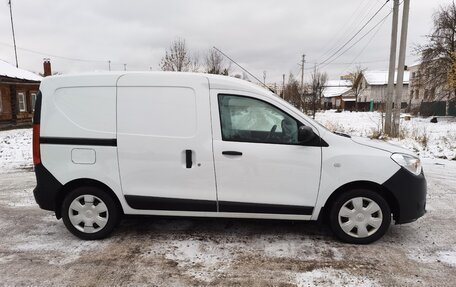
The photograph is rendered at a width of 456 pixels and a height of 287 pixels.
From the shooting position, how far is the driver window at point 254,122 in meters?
3.94

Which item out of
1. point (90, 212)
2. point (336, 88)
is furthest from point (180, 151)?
point (336, 88)

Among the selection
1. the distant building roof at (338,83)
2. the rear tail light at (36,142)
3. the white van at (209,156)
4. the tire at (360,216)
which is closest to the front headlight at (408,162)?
the white van at (209,156)

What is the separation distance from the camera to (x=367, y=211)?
394cm

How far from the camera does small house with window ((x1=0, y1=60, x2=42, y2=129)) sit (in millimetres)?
24625

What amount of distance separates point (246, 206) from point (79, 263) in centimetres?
190

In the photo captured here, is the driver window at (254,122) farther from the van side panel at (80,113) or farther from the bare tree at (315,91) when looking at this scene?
the bare tree at (315,91)

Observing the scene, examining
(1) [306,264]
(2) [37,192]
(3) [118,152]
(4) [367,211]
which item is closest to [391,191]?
(4) [367,211]

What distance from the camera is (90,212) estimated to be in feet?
13.6

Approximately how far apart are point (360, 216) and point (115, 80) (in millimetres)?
3258

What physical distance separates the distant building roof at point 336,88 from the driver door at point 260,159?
87.0m

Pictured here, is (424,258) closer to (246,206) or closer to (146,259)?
(246,206)

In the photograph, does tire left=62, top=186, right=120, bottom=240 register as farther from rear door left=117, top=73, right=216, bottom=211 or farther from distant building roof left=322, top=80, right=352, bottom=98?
distant building roof left=322, top=80, right=352, bottom=98

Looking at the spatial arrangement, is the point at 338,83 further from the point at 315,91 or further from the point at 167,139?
the point at 167,139

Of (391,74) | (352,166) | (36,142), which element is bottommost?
(352,166)
